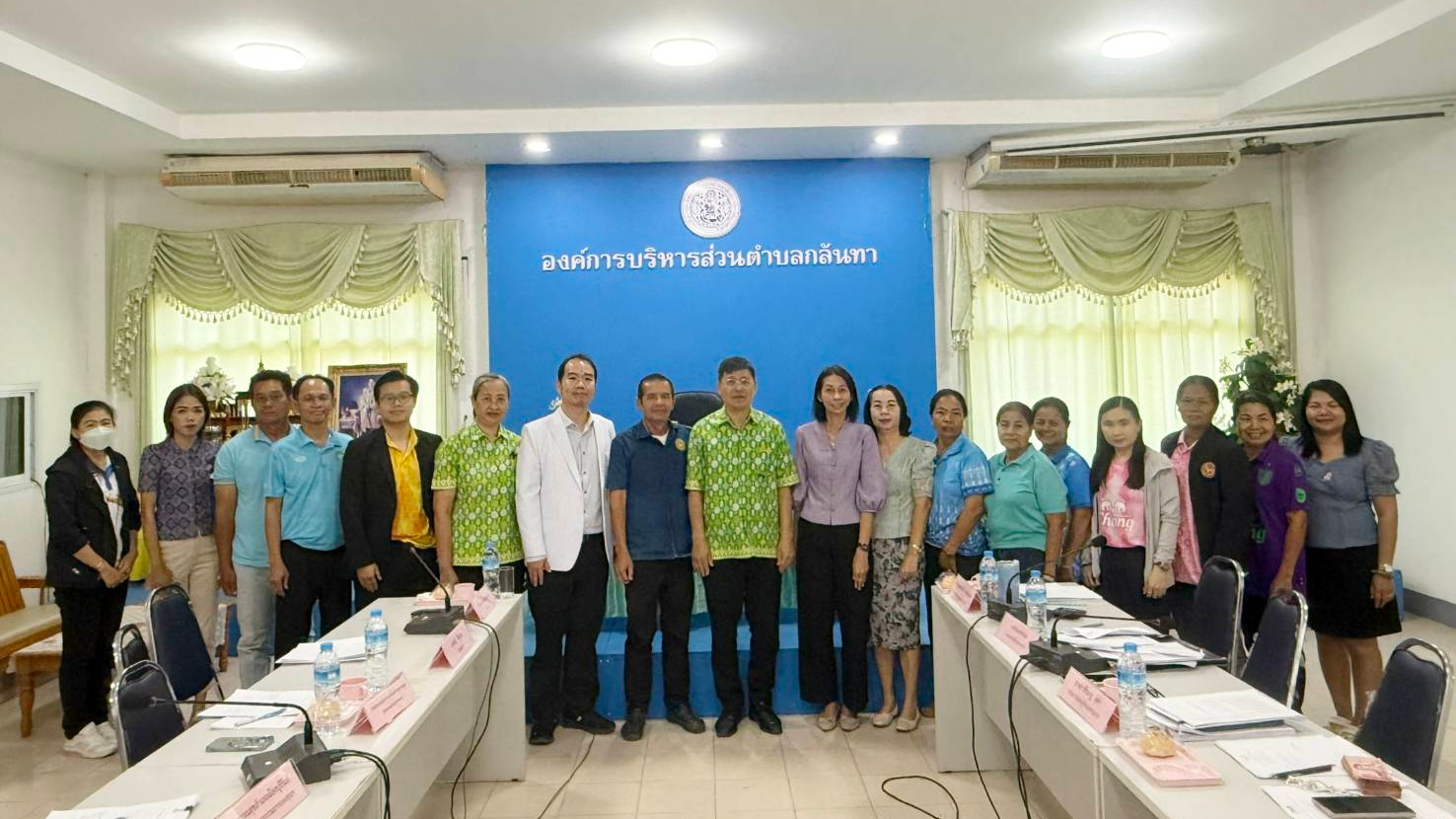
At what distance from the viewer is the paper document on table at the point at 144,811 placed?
1.49 meters

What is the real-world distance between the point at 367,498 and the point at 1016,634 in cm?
241

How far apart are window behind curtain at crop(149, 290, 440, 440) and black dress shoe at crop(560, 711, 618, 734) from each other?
2.50 metres

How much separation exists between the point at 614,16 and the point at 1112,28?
2151 millimetres

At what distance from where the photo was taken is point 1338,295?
557 cm

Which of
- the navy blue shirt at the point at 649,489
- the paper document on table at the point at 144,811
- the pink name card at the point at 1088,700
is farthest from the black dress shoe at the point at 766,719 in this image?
the paper document on table at the point at 144,811

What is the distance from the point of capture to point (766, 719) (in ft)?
11.8

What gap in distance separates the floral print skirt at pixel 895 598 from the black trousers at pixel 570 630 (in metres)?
1.12

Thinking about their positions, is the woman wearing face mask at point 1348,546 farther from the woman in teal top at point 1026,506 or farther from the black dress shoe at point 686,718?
the black dress shoe at point 686,718

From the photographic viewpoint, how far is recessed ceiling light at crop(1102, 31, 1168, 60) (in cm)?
→ 389

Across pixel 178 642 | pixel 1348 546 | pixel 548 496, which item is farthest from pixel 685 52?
pixel 1348 546

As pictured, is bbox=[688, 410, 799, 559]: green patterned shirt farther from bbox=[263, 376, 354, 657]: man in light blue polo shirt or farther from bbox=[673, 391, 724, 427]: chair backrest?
bbox=[263, 376, 354, 657]: man in light blue polo shirt

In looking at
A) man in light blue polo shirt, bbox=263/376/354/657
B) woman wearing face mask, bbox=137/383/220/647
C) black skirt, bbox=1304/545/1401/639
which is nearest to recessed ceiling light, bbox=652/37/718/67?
man in light blue polo shirt, bbox=263/376/354/657

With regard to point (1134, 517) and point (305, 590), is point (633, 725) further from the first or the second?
point (1134, 517)

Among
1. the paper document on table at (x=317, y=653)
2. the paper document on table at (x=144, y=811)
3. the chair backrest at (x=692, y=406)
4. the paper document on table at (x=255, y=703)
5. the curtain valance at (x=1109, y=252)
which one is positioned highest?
the curtain valance at (x=1109, y=252)
